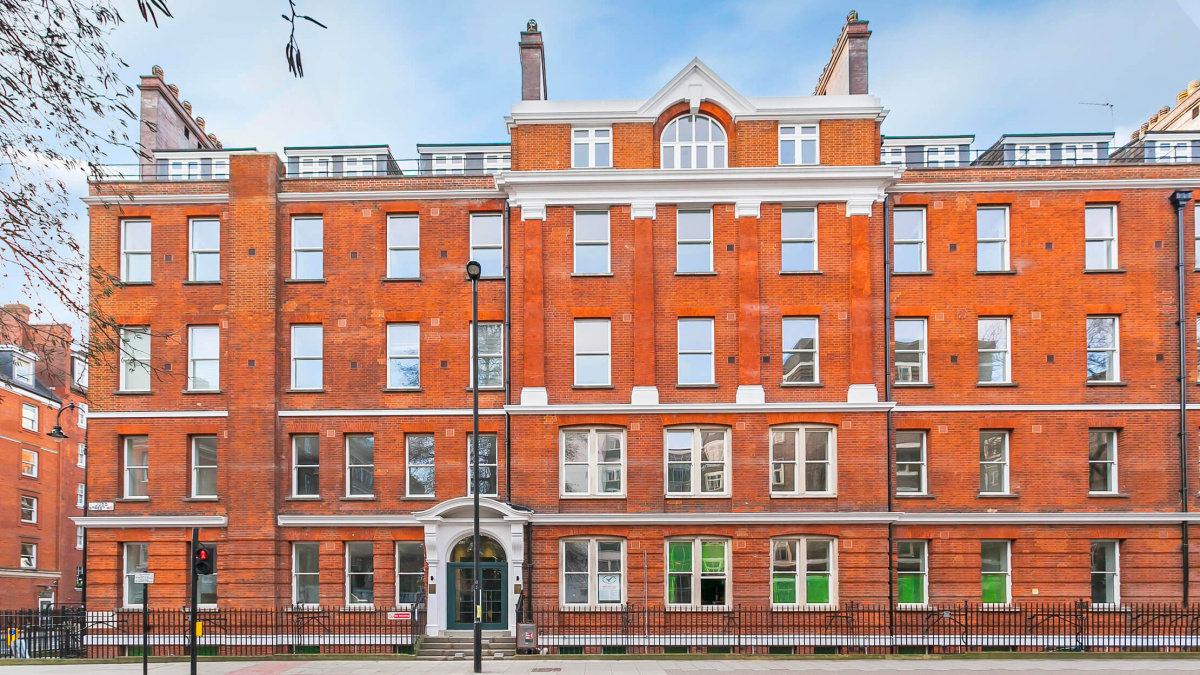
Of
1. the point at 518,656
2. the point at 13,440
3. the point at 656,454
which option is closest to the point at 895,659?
the point at 656,454

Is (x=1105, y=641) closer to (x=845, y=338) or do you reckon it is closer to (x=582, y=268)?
(x=845, y=338)

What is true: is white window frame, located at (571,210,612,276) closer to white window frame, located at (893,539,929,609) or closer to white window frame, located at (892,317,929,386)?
white window frame, located at (892,317,929,386)

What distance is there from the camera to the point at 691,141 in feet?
78.7

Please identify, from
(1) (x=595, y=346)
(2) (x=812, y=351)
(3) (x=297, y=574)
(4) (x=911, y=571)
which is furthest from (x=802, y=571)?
(3) (x=297, y=574)

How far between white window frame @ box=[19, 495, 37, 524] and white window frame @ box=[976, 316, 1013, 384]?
43642 mm

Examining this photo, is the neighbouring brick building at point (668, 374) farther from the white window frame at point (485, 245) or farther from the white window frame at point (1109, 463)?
the white window frame at point (1109, 463)

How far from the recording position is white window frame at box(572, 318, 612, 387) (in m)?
23.6

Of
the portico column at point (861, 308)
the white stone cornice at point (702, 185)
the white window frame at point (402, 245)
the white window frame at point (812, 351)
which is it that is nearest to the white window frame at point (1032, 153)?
the white stone cornice at point (702, 185)

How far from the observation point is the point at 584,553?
22859mm

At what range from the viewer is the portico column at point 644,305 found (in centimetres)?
2312

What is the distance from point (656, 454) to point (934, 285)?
9.27 meters

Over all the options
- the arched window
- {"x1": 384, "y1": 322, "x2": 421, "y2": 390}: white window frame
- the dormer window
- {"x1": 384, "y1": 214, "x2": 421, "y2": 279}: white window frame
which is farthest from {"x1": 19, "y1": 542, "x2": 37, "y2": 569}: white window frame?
the arched window

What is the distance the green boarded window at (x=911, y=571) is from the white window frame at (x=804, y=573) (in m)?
1.92

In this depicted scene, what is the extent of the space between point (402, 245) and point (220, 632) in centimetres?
1169
